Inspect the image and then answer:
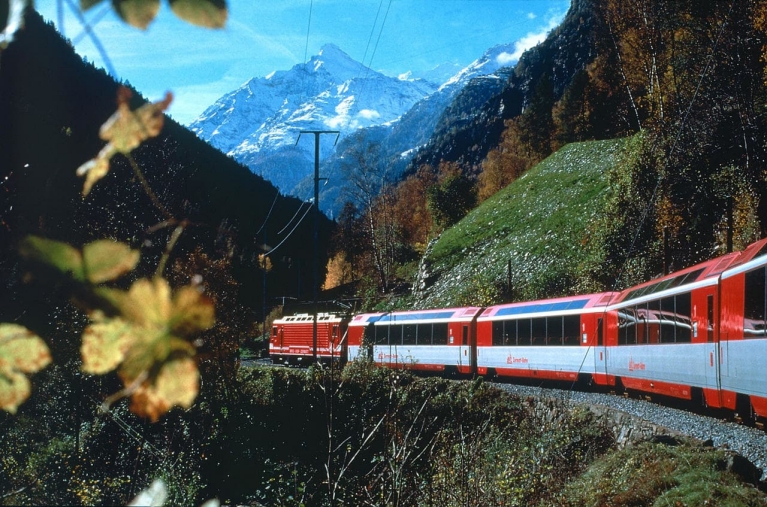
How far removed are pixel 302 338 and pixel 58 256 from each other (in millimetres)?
33560

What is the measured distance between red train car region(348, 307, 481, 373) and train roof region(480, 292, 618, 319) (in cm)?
156

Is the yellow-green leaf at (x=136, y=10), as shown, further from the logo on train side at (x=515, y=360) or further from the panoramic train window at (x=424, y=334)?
the panoramic train window at (x=424, y=334)

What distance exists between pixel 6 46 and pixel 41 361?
42 centimetres

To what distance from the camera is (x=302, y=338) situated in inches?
1336

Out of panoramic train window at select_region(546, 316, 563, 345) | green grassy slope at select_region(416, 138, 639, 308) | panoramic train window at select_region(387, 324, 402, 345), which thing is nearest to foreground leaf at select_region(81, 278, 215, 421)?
panoramic train window at select_region(546, 316, 563, 345)

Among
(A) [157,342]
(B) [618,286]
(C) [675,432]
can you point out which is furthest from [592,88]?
(A) [157,342]

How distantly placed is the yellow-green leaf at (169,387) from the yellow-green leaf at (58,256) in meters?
0.19

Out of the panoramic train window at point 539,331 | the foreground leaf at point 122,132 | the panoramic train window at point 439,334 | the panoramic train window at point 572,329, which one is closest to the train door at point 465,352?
the panoramic train window at point 439,334

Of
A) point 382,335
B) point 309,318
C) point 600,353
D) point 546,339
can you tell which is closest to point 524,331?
point 546,339

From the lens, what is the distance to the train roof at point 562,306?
1851 centimetres

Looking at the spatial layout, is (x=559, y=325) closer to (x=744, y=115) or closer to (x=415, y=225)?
(x=744, y=115)

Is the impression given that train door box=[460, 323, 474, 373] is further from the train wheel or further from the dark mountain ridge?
the dark mountain ridge

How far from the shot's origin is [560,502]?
367 inches

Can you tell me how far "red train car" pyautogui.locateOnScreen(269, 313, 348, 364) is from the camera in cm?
3092
